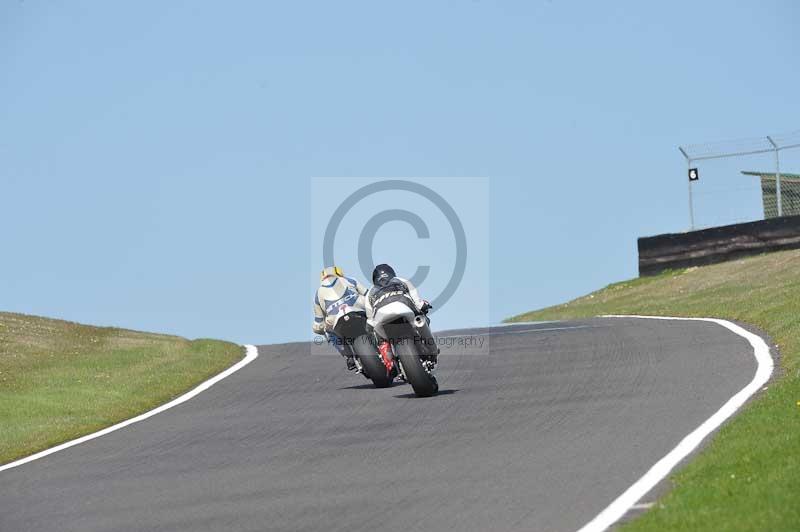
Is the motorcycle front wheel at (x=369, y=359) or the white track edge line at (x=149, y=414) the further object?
the motorcycle front wheel at (x=369, y=359)

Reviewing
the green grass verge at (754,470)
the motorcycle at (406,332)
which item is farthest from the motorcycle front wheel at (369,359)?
the green grass verge at (754,470)

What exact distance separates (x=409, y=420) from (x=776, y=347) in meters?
4.98

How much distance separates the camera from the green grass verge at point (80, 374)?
52.4 ft

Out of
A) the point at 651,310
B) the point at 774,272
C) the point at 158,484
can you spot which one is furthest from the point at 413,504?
the point at 774,272

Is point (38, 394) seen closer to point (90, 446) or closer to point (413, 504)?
point (90, 446)

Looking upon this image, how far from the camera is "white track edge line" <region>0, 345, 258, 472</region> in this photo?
13375 millimetres

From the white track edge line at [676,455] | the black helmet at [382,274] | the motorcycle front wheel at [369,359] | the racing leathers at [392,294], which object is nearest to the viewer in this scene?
the white track edge line at [676,455]

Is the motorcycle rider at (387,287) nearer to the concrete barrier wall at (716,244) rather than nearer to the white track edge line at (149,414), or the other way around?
the white track edge line at (149,414)

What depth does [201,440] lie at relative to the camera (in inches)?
522

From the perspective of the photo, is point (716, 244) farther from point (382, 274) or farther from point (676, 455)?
point (676, 455)

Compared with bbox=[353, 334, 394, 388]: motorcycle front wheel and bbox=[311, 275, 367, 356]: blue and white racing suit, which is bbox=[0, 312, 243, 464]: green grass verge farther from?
bbox=[353, 334, 394, 388]: motorcycle front wheel

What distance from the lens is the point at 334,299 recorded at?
1655 cm

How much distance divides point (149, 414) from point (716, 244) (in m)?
21.5

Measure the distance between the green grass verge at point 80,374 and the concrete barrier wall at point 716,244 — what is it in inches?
537
